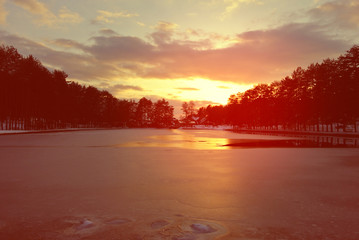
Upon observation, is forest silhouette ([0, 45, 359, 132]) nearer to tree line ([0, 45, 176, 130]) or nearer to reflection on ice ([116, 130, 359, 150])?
tree line ([0, 45, 176, 130])

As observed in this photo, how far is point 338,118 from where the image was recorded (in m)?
49.4

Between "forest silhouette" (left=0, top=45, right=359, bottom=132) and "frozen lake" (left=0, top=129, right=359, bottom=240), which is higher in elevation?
"forest silhouette" (left=0, top=45, right=359, bottom=132)

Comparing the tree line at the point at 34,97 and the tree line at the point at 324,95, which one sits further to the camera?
the tree line at the point at 34,97

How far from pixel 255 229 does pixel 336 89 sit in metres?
51.1

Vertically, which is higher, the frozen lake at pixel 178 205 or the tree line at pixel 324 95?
the tree line at pixel 324 95

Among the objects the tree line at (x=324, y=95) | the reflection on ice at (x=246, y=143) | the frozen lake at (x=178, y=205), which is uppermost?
the tree line at (x=324, y=95)

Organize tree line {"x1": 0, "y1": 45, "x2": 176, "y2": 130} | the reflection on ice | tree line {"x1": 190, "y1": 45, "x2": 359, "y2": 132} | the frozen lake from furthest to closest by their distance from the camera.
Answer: tree line {"x1": 0, "y1": 45, "x2": 176, "y2": 130}, tree line {"x1": 190, "y1": 45, "x2": 359, "y2": 132}, the reflection on ice, the frozen lake

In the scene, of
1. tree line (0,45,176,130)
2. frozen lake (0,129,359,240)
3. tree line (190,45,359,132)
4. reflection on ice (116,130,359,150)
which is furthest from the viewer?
tree line (0,45,176,130)

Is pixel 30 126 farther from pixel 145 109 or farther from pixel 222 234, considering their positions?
pixel 145 109

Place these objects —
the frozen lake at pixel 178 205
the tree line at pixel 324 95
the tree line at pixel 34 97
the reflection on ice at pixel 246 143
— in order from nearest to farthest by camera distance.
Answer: the frozen lake at pixel 178 205, the reflection on ice at pixel 246 143, the tree line at pixel 324 95, the tree line at pixel 34 97

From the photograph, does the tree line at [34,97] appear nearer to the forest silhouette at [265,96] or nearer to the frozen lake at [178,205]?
the forest silhouette at [265,96]

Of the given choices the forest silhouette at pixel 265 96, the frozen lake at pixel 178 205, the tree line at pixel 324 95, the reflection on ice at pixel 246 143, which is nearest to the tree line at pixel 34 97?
the forest silhouette at pixel 265 96

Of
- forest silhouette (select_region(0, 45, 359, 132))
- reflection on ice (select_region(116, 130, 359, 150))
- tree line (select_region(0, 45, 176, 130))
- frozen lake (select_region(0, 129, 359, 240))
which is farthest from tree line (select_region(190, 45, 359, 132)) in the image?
tree line (select_region(0, 45, 176, 130))

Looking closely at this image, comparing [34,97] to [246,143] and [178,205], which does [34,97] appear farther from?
[178,205]
